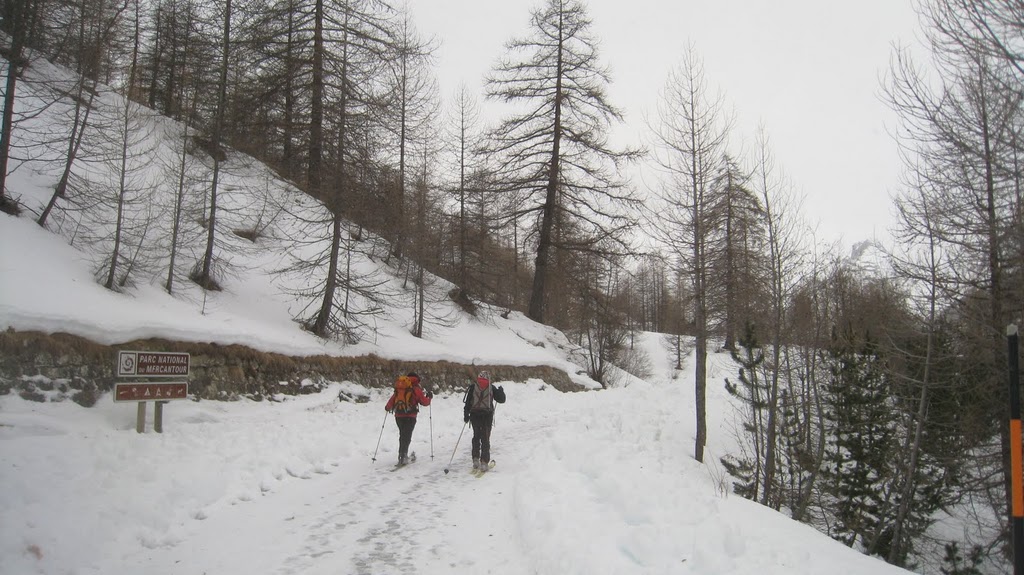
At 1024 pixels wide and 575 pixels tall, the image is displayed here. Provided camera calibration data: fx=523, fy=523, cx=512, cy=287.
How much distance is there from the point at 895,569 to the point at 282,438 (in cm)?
934

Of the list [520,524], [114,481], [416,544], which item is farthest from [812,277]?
[114,481]

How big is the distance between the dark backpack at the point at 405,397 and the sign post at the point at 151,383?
364cm

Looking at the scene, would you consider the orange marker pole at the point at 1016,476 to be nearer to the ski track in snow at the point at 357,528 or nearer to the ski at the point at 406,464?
the ski track in snow at the point at 357,528

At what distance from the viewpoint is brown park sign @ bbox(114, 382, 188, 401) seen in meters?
8.08

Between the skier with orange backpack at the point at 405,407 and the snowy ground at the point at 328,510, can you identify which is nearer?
the snowy ground at the point at 328,510

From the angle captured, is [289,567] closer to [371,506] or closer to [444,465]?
[371,506]

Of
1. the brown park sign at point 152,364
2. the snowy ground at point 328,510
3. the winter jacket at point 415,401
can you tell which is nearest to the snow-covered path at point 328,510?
the snowy ground at point 328,510

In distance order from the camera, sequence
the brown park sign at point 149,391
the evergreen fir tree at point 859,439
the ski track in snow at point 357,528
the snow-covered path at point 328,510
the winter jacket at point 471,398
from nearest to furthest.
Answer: the snow-covered path at point 328,510
the ski track in snow at point 357,528
the brown park sign at point 149,391
the winter jacket at point 471,398
the evergreen fir tree at point 859,439

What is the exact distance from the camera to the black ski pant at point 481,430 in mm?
9805

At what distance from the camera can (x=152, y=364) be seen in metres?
8.76

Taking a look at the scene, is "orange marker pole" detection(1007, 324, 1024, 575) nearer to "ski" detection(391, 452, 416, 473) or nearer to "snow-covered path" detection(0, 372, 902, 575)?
"snow-covered path" detection(0, 372, 902, 575)

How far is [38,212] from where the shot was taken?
12.6 meters

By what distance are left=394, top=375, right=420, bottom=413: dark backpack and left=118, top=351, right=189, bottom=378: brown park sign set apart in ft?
12.2

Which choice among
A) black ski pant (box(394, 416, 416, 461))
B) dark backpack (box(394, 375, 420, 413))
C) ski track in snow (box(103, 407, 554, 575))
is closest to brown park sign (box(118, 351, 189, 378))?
ski track in snow (box(103, 407, 554, 575))
